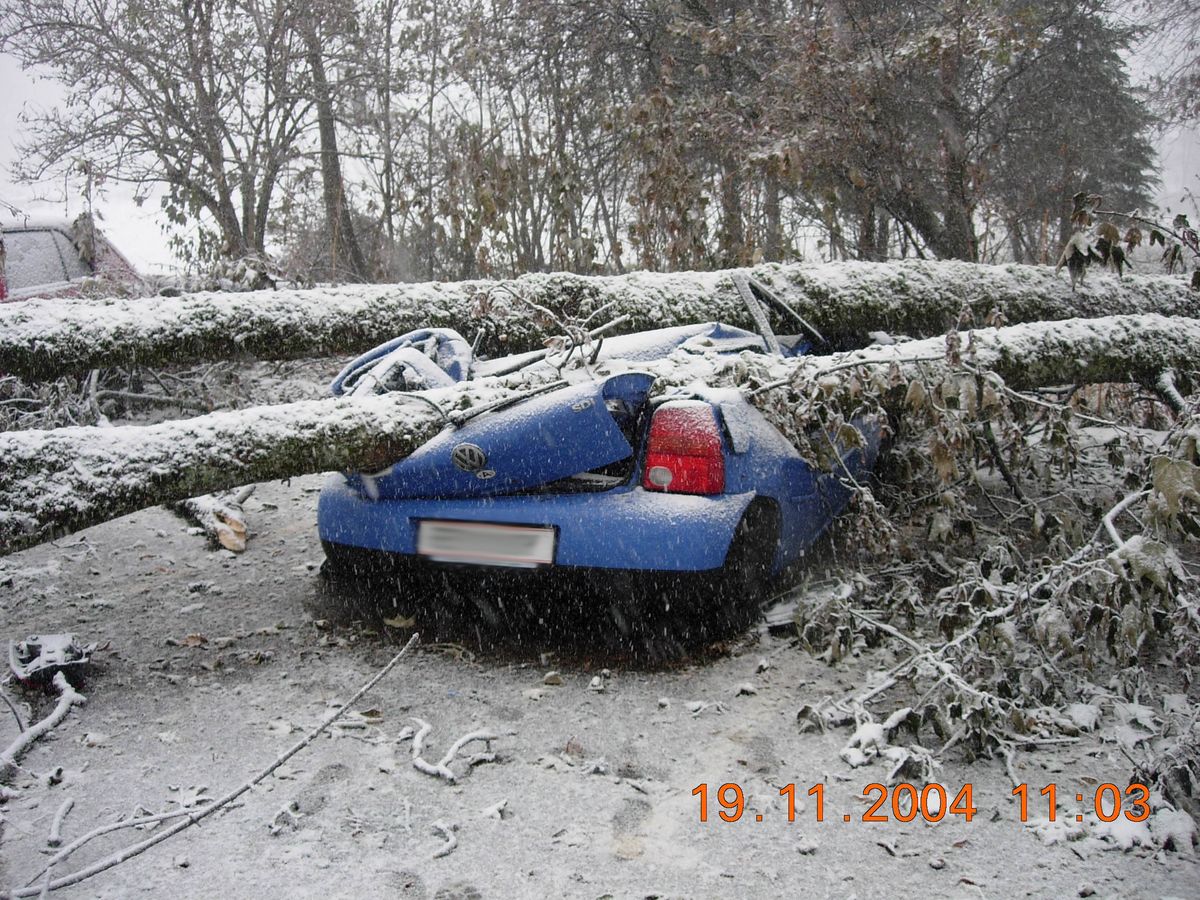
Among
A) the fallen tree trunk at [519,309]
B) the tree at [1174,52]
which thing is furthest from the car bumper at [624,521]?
the tree at [1174,52]

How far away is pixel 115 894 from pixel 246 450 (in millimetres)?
1712

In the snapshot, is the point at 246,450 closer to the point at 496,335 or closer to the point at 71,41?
the point at 496,335

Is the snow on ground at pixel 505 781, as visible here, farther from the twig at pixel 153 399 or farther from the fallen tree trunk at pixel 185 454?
the twig at pixel 153 399

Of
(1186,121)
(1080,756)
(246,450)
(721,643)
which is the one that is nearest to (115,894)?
(246,450)

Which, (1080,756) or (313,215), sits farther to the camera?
(313,215)

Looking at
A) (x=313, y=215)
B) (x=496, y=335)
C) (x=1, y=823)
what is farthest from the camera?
(x=313, y=215)

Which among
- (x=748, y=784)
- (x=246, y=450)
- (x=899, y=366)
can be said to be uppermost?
(x=899, y=366)

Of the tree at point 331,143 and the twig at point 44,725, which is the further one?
the tree at point 331,143

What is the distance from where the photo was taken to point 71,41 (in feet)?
29.6

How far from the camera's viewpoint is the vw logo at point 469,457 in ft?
10.6

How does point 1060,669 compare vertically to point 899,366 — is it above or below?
below

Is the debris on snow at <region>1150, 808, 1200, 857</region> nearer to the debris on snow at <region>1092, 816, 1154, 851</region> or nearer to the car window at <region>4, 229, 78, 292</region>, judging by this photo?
the debris on snow at <region>1092, 816, 1154, 851</region>
